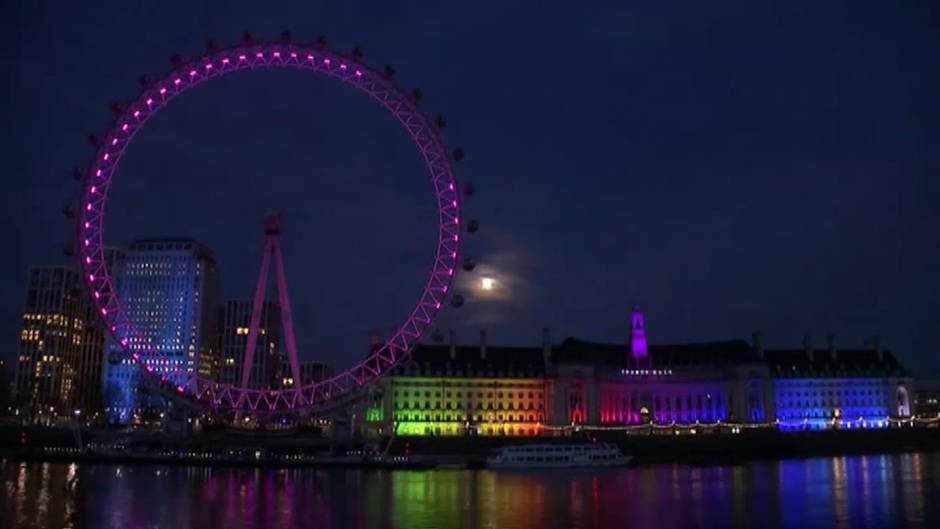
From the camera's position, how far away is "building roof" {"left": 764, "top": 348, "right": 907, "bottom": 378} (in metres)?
130

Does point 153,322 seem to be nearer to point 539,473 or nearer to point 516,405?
point 516,405

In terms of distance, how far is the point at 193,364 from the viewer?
16825 centimetres

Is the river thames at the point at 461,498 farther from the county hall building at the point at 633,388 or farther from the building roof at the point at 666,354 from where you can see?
the building roof at the point at 666,354

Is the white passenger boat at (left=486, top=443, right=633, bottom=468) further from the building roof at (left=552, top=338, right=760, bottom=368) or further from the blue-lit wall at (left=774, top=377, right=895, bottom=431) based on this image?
the blue-lit wall at (left=774, top=377, right=895, bottom=431)

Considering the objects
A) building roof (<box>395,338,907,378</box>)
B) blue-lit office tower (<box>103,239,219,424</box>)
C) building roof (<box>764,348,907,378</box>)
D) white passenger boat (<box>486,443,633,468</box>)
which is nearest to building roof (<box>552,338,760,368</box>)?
building roof (<box>395,338,907,378</box>)

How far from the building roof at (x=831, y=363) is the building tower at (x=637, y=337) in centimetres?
1833

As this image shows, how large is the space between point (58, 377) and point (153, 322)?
2254 centimetres

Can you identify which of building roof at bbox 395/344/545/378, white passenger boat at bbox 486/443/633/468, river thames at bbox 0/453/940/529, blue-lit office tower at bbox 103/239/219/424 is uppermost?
blue-lit office tower at bbox 103/239/219/424

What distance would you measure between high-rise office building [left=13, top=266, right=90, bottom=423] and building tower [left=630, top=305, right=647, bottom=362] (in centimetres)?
9019

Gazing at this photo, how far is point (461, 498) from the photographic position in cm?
4728

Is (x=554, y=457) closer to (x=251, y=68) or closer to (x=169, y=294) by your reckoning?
(x=251, y=68)

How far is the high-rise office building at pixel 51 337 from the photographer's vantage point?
485ft

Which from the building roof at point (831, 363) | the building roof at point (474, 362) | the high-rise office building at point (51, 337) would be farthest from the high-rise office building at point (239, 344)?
the building roof at point (831, 363)

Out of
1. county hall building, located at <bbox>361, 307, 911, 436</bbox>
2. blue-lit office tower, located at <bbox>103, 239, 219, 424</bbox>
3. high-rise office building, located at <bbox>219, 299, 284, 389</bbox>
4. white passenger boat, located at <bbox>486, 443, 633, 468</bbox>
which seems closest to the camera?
white passenger boat, located at <bbox>486, 443, 633, 468</bbox>
